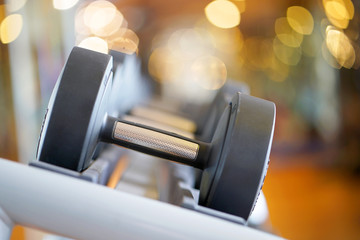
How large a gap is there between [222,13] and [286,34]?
94 cm

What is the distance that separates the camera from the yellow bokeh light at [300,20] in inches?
191

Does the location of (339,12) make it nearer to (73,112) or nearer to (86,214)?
(73,112)

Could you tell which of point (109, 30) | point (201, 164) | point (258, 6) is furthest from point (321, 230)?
point (258, 6)

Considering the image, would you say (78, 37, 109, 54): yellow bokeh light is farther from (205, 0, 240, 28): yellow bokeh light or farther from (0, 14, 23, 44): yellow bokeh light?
(205, 0, 240, 28): yellow bokeh light

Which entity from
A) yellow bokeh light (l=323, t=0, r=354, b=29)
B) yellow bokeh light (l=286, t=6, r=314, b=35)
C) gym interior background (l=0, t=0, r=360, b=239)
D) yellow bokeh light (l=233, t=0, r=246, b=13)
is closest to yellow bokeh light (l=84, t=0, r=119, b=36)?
gym interior background (l=0, t=0, r=360, b=239)

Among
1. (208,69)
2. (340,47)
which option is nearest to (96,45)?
(208,69)

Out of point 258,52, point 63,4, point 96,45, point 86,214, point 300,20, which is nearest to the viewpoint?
point 86,214

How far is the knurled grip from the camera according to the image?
0.82m

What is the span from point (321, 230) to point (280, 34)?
3.33 metres

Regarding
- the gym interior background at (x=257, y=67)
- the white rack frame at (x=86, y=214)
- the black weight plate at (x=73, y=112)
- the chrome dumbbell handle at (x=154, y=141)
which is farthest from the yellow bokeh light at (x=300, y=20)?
the white rack frame at (x=86, y=214)

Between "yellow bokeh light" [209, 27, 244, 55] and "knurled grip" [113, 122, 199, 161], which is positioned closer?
"knurled grip" [113, 122, 199, 161]

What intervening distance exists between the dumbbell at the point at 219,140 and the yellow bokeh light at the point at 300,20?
453 cm

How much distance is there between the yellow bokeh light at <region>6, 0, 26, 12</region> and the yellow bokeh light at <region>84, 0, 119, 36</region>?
4.89ft

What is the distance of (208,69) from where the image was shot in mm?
4984
